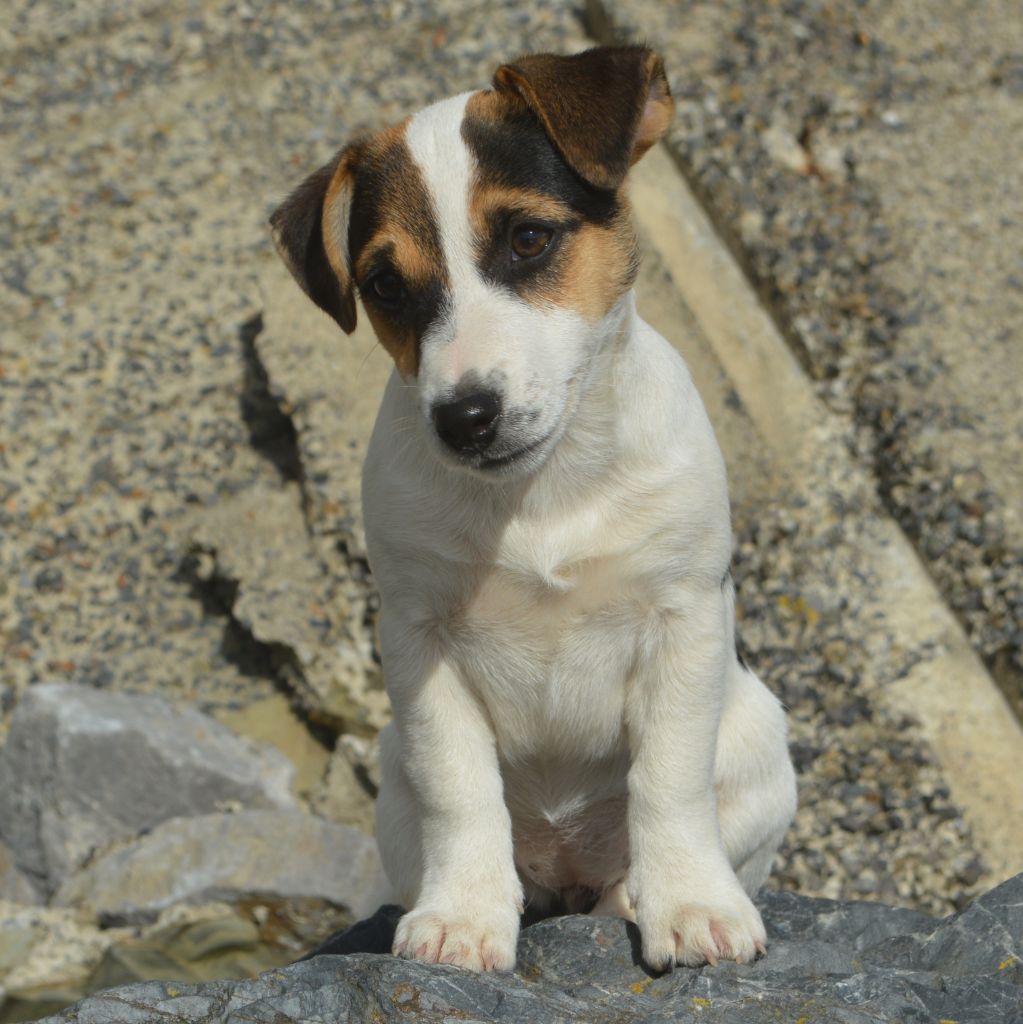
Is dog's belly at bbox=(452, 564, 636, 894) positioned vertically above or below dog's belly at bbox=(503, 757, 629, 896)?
above

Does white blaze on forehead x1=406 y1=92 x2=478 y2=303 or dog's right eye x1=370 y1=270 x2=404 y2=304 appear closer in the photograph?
white blaze on forehead x1=406 y1=92 x2=478 y2=303

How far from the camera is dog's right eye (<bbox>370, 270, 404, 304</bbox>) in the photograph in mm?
4062

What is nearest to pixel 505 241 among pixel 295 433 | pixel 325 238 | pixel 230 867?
pixel 325 238

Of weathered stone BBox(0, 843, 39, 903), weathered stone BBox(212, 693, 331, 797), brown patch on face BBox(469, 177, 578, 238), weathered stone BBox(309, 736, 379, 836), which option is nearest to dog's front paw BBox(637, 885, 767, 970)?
brown patch on face BBox(469, 177, 578, 238)

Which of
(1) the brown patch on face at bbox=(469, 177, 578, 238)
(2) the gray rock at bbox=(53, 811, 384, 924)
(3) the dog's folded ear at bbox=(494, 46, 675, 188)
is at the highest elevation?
(3) the dog's folded ear at bbox=(494, 46, 675, 188)

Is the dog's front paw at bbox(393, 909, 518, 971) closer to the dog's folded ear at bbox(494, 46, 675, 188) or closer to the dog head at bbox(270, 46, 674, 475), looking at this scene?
the dog head at bbox(270, 46, 674, 475)

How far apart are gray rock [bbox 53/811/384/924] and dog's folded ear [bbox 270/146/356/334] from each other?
2.80m

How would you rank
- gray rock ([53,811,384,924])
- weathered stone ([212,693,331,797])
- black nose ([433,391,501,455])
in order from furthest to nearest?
weathered stone ([212,693,331,797]), gray rock ([53,811,384,924]), black nose ([433,391,501,455])

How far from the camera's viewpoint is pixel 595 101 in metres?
4.09

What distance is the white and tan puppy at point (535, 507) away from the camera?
3.91 m

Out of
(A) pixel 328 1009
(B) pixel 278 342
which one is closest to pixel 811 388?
(B) pixel 278 342

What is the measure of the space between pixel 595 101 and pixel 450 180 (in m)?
0.50

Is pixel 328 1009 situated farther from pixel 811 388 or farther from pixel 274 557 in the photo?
pixel 811 388

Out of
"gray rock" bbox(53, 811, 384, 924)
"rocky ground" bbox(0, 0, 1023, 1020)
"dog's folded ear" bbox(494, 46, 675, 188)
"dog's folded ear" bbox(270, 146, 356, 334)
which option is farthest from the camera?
"rocky ground" bbox(0, 0, 1023, 1020)
